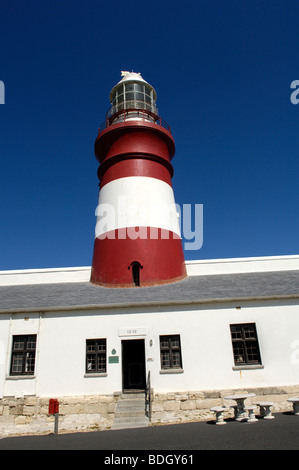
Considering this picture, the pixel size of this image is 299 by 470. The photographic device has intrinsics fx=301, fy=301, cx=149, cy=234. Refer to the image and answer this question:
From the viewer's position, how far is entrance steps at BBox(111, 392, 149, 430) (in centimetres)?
943

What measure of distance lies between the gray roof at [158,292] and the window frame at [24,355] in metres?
1.13

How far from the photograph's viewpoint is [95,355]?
37.7 feet

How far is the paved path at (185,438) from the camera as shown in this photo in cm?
646

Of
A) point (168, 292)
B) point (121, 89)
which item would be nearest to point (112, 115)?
point (121, 89)

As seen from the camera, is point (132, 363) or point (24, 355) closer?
point (24, 355)

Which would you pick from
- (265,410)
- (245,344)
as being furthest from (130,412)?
(245,344)

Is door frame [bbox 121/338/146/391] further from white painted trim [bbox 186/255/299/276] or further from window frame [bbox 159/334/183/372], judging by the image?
white painted trim [bbox 186/255/299/276]

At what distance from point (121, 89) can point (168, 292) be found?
13.1 meters

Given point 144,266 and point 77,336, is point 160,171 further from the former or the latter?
point 77,336

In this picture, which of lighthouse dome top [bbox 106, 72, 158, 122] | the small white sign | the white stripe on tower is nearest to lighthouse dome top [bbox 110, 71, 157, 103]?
lighthouse dome top [bbox 106, 72, 158, 122]

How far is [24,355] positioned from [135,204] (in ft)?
27.4

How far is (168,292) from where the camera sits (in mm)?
12914

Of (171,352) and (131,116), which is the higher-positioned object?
(131,116)

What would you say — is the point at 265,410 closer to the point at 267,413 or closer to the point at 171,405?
the point at 267,413
